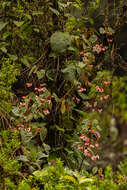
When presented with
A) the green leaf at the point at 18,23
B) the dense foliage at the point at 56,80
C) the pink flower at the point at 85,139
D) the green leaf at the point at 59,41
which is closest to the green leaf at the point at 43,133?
the dense foliage at the point at 56,80

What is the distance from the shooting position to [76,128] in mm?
1943

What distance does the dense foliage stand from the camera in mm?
1664

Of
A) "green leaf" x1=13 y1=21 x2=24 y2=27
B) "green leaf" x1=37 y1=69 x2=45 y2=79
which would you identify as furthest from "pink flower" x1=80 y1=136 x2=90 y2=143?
"green leaf" x1=13 y1=21 x2=24 y2=27

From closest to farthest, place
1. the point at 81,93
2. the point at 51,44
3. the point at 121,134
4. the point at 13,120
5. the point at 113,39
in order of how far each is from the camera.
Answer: the point at 13,120, the point at 51,44, the point at 81,93, the point at 113,39, the point at 121,134

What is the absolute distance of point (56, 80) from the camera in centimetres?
188

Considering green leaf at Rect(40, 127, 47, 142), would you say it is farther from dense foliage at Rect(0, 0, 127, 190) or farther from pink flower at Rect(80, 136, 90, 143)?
pink flower at Rect(80, 136, 90, 143)

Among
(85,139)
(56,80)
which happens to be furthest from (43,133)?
(56,80)

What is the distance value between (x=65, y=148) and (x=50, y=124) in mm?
197

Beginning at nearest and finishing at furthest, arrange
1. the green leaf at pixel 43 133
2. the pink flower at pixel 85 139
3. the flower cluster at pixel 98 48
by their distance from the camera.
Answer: the pink flower at pixel 85 139 → the green leaf at pixel 43 133 → the flower cluster at pixel 98 48

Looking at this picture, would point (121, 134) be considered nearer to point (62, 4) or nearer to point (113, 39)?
point (113, 39)

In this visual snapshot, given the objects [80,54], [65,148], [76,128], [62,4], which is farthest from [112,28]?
[65,148]

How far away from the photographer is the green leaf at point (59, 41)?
174 cm

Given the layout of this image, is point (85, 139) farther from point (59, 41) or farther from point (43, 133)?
point (59, 41)

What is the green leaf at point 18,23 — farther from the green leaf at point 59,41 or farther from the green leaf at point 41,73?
the green leaf at point 41,73
